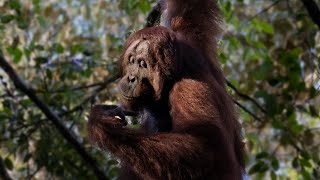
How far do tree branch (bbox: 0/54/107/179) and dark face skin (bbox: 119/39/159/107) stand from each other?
7.03 ft

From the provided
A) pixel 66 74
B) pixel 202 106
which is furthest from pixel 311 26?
pixel 202 106

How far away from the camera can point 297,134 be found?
7516mm

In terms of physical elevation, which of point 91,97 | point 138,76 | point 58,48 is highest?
point 138,76

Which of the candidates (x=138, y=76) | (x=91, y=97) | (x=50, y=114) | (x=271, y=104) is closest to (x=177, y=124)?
(x=138, y=76)

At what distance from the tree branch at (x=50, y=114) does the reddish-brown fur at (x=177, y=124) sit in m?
1.97

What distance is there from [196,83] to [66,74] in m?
3.43

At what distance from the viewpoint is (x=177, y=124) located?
4309 millimetres

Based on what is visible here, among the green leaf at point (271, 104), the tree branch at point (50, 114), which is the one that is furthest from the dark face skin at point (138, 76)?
the tree branch at point (50, 114)

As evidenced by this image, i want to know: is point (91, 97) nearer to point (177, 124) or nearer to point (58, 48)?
point (58, 48)

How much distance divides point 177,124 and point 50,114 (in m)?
Answer: 2.66

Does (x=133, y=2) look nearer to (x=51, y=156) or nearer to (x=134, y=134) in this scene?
(x=51, y=156)

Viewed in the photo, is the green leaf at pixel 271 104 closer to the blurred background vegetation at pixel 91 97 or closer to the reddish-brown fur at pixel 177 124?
the blurred background vegetation at pixel 91 97

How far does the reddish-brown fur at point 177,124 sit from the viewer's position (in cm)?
418

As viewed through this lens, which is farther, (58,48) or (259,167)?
(58,48)
